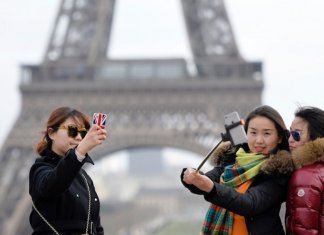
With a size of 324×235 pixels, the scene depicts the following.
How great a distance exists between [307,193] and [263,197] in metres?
0.22

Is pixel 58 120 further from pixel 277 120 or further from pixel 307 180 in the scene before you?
pixel 307 180

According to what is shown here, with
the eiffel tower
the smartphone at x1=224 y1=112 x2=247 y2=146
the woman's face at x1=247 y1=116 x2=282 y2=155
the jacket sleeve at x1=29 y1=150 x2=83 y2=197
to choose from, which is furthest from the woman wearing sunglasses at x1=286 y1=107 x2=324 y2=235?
the eiffel tower

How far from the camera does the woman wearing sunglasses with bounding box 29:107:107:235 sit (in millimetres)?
3578

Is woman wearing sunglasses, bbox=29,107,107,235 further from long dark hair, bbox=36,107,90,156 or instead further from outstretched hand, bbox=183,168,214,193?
outstretched hand, bbox=183,168,214,193

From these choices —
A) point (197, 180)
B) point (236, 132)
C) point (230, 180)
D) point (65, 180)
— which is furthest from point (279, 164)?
point (65, 180)

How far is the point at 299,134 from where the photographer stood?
151 inches

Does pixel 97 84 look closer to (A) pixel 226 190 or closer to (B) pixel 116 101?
(B) pixel 116 101

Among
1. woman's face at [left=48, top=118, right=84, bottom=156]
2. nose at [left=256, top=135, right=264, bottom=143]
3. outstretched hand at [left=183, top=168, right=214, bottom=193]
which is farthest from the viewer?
woman's face at [left=48, top=118, right=84, bottom=156]

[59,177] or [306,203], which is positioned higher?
[59,177]

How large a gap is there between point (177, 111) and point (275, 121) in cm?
2285

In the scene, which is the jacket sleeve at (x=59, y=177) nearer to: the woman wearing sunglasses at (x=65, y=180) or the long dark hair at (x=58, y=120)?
the woman wearing sunglasses at (x=65, y=180)

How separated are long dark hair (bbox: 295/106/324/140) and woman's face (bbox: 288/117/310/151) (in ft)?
0.07

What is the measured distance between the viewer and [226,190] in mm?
3430

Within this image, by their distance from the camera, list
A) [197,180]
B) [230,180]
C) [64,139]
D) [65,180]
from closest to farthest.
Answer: [197,180]
[65,180]
[230,180]
[64,139]
